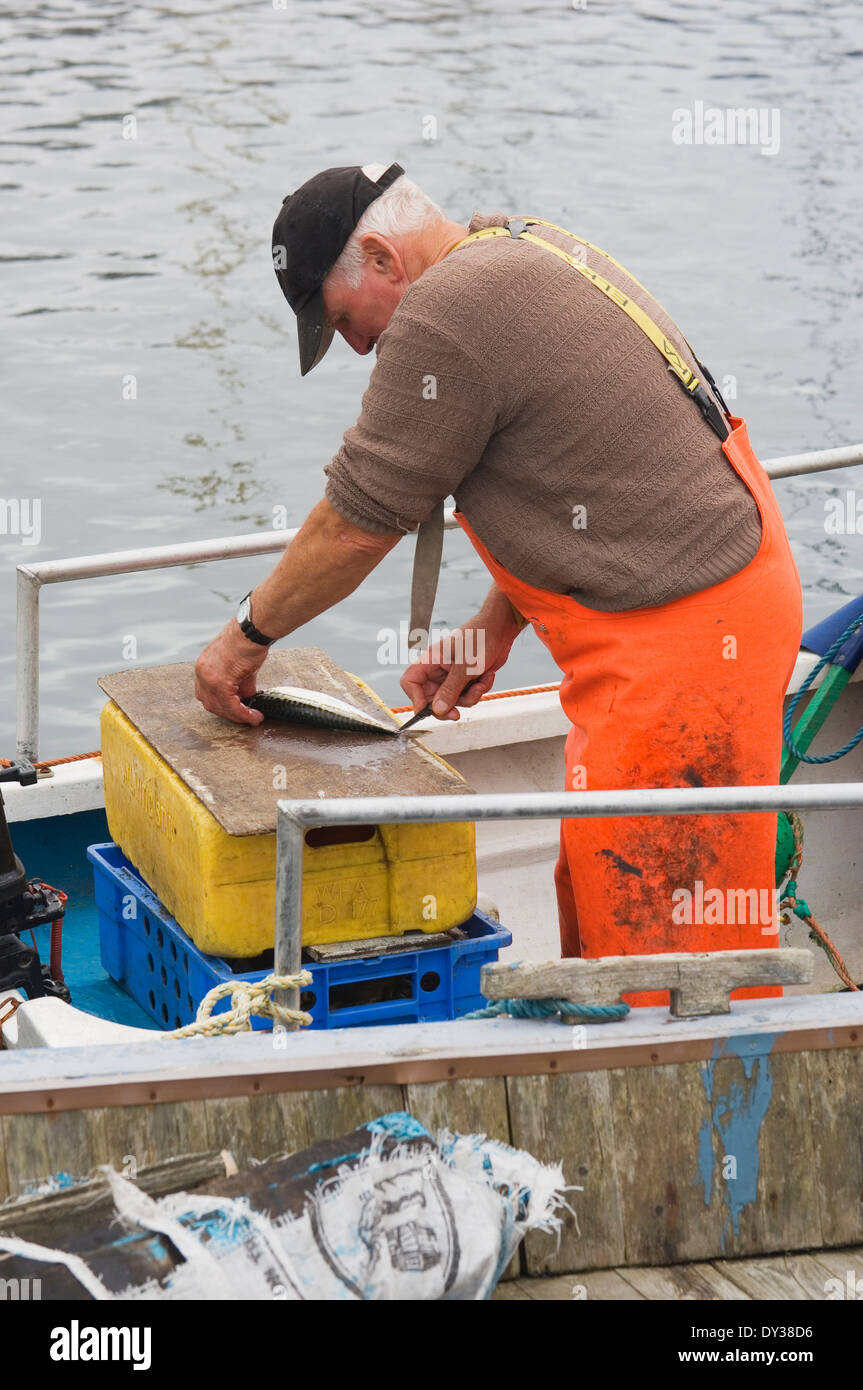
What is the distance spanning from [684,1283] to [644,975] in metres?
0.58

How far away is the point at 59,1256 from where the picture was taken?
2.61 m

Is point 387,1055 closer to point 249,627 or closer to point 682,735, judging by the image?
point 682,735

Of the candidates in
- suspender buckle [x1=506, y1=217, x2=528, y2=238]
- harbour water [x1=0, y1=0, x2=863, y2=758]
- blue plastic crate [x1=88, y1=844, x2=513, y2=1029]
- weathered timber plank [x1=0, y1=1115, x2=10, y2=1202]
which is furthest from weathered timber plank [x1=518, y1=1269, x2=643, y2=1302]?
harbour water [x1=0, y1=0, x2=863, y2=758]

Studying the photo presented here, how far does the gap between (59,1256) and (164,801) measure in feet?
4.72

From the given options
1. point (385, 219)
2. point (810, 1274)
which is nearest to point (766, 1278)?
point (810, 1274)

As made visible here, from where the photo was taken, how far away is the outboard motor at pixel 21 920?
157 inches

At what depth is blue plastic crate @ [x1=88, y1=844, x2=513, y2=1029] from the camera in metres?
3.75

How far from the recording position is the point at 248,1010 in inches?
125

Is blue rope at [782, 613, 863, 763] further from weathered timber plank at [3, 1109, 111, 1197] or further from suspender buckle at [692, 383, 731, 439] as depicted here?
weathered timber plank at [3, 1109, 111, 1197]

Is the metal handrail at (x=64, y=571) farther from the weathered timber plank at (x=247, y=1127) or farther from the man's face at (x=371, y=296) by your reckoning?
the weathered timber plank at (x=247, y=1127)

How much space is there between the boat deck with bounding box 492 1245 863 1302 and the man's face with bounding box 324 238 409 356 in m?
2.01

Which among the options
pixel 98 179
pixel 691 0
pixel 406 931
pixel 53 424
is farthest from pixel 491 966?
pixel 691 0

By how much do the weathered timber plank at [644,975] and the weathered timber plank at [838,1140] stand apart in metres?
0.21
